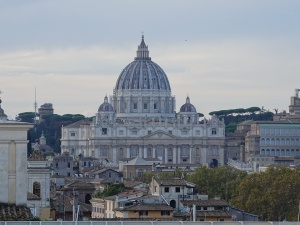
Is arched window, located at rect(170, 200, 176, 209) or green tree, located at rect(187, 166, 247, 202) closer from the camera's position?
arched window, located at rect(170, 200, 176, 209)

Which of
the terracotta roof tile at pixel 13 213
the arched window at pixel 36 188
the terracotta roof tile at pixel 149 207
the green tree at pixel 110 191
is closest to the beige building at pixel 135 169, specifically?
the green tree at pixel 110 191

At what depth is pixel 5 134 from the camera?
→ 31.6m

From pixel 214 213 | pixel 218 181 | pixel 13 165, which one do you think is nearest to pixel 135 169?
pixel 218 181

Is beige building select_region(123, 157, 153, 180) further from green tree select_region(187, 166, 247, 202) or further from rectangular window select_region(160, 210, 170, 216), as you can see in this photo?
rectangular window select_region(160, 210, 170, 216)

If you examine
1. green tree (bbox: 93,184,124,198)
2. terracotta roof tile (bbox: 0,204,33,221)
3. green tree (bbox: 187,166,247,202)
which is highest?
green tree (bbox: 187,166,247,202)

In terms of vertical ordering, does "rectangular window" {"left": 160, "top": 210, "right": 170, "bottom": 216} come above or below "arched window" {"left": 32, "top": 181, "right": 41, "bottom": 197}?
below

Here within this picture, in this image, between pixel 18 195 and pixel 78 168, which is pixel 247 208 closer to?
pixel 18 195

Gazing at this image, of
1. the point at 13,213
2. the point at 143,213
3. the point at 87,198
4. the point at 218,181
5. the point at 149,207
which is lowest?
the point at 13,213

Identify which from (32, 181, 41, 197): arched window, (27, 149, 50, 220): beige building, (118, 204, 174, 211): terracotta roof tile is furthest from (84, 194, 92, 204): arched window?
(32, 181, 41, 197): arched window

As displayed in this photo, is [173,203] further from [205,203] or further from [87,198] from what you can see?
[87,198]

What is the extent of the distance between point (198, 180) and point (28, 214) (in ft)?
221

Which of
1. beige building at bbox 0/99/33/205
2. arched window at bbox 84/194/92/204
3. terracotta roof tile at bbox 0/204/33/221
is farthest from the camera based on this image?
arched window at bbox 84/194/92/204

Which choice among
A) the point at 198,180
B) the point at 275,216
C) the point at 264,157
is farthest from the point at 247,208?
the point at 264,157

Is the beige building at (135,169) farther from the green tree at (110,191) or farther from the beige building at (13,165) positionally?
the beige building at (13,165)
